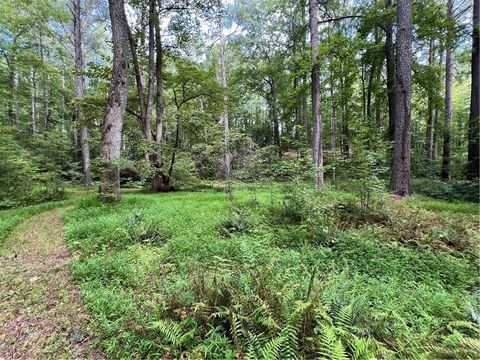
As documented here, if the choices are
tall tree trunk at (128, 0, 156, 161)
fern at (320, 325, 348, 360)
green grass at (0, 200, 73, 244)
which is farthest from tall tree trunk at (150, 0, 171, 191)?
fern at (320, 325, 348, 360)

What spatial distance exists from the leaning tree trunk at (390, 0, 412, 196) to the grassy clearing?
1.50 meters

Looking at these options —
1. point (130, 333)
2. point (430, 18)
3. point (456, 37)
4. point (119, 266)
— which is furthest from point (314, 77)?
point (130, 333)

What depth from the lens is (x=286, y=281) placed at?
2.79 m

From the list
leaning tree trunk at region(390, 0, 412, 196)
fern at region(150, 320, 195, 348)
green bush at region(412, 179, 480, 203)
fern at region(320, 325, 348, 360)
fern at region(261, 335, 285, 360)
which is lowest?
fern at region(150, 320, 195, 348)

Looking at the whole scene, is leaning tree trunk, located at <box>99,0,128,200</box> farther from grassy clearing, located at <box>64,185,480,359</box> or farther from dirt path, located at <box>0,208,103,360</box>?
dirt path, located at <box>0,208,103,360</box>

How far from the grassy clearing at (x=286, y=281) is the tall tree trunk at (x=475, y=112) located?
4595 millimetres

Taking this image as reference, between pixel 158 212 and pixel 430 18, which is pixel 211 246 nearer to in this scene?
pixel 158 212

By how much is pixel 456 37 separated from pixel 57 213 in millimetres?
13628

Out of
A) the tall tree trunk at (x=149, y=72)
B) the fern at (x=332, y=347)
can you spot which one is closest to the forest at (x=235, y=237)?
the fern at (x=332, y=347)

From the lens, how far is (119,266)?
342 centimetres

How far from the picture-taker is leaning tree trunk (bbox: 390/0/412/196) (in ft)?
21.5

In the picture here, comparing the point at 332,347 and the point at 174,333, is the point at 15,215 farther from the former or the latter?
the point at 332,347

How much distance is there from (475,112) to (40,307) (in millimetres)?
12536

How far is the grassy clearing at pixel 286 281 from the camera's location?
6.34ft
